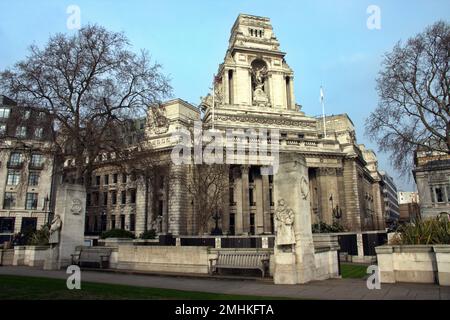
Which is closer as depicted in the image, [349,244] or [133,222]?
[349,244]

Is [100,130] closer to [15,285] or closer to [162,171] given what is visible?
[162,171]

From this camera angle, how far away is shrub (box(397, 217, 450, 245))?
13.5 metres

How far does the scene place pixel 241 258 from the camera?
49.0 feet

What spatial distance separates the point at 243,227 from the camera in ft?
181

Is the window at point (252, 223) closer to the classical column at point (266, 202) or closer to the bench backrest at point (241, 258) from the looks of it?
the classical column at point (266, 202)

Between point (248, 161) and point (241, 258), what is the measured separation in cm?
4099

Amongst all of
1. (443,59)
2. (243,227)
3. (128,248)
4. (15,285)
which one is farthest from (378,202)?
(15,285)

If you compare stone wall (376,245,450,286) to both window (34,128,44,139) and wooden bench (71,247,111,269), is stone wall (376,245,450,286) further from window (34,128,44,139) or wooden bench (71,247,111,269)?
window (34,128,44,139)

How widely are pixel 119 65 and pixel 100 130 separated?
16.7 ft

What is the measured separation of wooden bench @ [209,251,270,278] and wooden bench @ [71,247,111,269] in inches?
248

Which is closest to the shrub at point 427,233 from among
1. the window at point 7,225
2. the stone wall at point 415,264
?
the stone wall at point 415,264

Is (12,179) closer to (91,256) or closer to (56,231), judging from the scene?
(56,231)

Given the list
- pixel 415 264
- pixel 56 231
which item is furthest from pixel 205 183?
pixel 415 264

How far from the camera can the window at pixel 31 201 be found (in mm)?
62562
